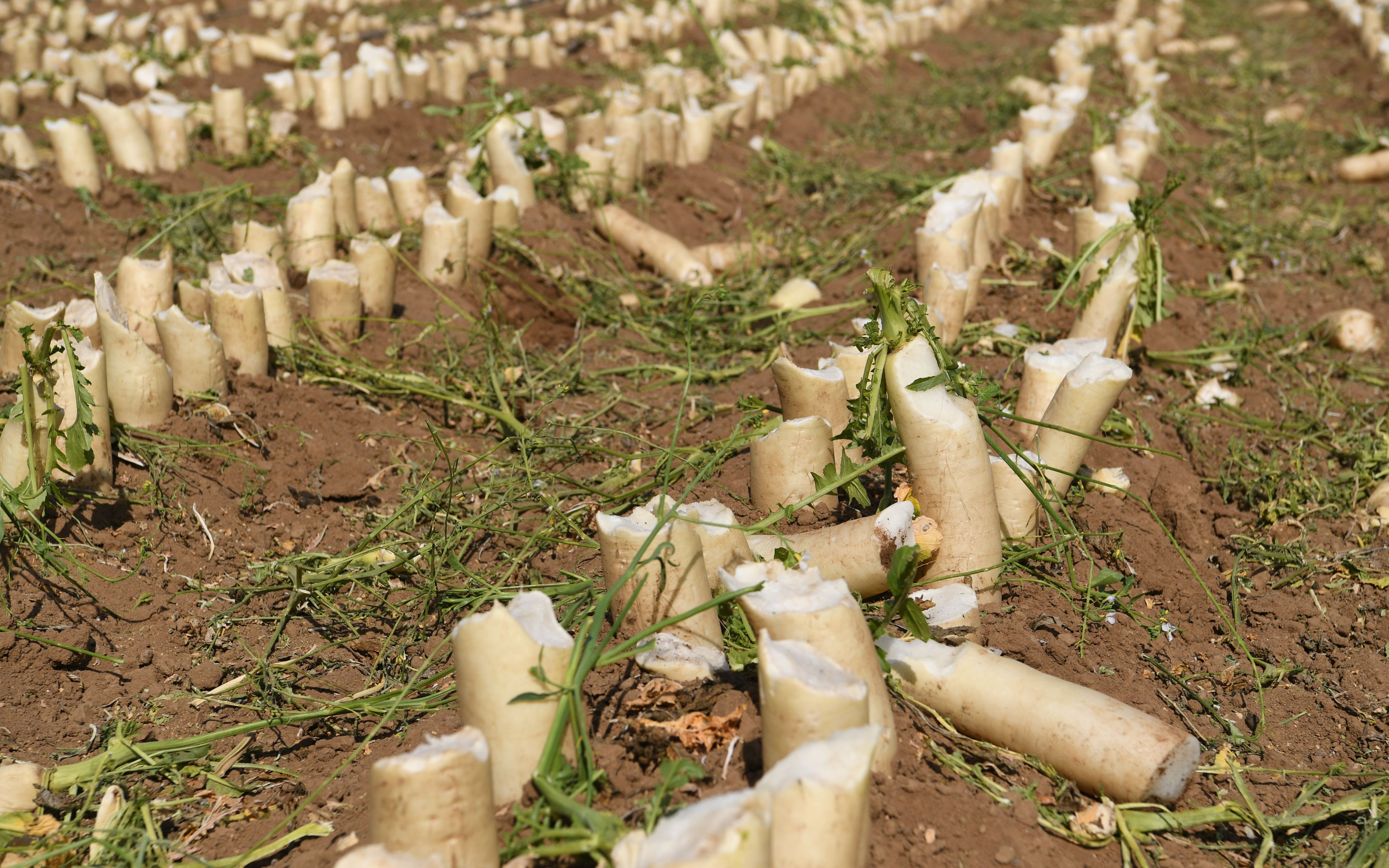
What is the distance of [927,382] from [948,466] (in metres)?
0.20

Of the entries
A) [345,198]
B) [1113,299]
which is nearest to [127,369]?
[345,198]

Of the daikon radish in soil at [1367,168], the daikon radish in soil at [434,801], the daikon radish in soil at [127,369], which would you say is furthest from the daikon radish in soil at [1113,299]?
the daikon radish in soil at [1367,168]

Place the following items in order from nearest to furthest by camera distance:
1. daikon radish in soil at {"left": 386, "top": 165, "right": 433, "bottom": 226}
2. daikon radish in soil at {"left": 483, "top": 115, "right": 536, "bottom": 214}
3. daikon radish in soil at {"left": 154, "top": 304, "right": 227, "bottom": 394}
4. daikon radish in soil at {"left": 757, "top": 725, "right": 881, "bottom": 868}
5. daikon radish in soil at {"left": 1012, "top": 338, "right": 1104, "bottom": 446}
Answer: daikon radish in soil at {"left": 757, "top": 725, "right": 881, "bottom": 868}
daikon radish in soil at {"left": 1012, "top": 338, "right": 1104, "bottom": 446}
daikon radish in soil at {"left": 154, "top": 304, "right": 227, "bottom": 394}
daikon radish in soil at {"left": 386, "top": 165, "right": 433, "bottom": 226}
daikon radish in soil at {"left": 483, "top": 115, "right": 536, "bottom": 214}

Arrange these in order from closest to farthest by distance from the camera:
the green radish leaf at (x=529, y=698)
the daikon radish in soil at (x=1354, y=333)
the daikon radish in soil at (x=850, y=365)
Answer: the green radish leaf at (x=529, y=698), the daikon radish in soil at (x=850, y=365), the daikon radish in soil at (x=1354, y=333)

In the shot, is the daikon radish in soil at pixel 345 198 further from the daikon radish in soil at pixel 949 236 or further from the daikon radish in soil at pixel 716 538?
the daikon radish in soil at pixel 716 538

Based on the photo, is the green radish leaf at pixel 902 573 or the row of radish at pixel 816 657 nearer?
the row of radish at pixel 816 657

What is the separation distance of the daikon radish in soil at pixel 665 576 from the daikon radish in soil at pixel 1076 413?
978 mm

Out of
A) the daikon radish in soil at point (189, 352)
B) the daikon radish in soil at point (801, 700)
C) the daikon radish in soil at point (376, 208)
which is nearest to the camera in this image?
the daikon radish in soil at point (801, 700)

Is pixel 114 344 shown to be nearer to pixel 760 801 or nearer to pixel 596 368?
pixel 596 368

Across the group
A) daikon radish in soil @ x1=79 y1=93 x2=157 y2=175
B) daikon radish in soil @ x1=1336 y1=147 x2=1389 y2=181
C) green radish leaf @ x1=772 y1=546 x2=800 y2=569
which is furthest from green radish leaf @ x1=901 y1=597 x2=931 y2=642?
daikon radish in soil @ x1=1336 y1=147 x2=1389 y2=181

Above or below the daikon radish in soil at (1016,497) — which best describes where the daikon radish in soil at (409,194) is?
below

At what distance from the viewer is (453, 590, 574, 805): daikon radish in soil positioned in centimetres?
187

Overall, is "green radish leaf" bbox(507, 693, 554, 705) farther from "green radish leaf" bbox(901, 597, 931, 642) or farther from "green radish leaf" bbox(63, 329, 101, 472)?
"green radish leaf" bbox(63, 329, 101, 472)

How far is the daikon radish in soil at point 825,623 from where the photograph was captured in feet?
6.30
